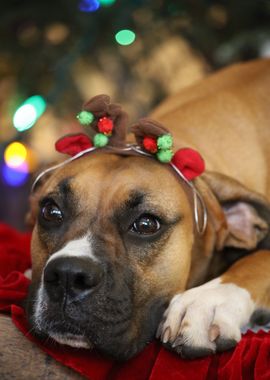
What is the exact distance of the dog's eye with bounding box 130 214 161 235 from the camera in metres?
2.05

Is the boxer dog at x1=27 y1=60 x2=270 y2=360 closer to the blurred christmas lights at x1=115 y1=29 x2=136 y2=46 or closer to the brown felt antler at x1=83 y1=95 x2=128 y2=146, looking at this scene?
the brown felt antler at x1=83 y1=95 x2=128 y2=146

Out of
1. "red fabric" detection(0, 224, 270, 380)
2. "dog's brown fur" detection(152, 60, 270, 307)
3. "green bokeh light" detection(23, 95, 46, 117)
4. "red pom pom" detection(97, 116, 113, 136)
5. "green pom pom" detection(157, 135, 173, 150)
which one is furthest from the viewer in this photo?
"green bokeh light" detection(23, 95, 46, 117)

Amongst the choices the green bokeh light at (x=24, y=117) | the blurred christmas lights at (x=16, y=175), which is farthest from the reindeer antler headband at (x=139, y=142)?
the blurred christmas lights at (x=16, y=175)

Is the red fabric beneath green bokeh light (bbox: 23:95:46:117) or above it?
beneath

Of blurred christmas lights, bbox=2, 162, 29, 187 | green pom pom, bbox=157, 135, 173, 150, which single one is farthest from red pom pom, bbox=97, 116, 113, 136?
blurred christmas lights, bbox=2, 162, 29, 187

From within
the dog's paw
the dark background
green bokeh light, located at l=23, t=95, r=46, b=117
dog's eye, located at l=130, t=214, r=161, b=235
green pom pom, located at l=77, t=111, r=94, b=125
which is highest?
the dark background

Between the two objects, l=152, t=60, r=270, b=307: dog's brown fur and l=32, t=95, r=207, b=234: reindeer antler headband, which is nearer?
l=32, t=95, r=207, b=234: reindeer antler headband

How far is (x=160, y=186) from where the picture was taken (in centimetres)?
215

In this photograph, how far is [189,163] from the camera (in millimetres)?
2227

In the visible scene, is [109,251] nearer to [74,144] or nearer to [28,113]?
[74,144]

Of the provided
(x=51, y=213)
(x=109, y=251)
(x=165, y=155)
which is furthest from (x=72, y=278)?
(x=165, y=155)

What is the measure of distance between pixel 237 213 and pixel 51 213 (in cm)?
69

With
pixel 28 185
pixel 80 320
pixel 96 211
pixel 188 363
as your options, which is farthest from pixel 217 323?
pixel 28 185

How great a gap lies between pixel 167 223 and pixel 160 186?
0.13m
